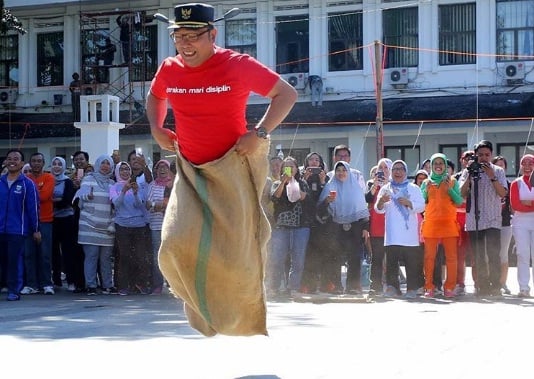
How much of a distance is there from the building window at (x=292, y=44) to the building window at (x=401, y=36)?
2789 millimetres

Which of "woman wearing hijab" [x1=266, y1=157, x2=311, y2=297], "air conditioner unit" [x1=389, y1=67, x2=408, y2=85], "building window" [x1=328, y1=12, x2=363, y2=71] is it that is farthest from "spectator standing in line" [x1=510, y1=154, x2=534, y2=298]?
"building window" [x1=328, y1=12, x2=363, y2=71]

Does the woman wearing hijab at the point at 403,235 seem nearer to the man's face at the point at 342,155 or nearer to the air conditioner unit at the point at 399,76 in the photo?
the man's face at the point at 342,155

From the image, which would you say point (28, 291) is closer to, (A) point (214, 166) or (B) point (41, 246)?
(B) point (41, 246)

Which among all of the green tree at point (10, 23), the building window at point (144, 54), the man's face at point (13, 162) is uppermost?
the green tree at point (10, 23)

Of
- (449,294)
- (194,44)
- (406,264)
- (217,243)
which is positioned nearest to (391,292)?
(406,264)

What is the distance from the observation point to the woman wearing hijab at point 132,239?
15.1 meters

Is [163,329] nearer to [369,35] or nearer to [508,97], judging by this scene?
[508,97]

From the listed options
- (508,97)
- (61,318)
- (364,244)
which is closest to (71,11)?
(508,97)

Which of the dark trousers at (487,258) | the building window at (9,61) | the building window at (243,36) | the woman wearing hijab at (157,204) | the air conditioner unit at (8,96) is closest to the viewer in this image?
the dark trousers at (487,258)

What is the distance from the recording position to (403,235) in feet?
47.1

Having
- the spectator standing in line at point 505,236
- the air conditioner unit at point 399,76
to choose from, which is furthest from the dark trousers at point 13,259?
the air conditioner unit at point 399,76

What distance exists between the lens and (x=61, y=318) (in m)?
10.9

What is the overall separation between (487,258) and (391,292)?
1.47m

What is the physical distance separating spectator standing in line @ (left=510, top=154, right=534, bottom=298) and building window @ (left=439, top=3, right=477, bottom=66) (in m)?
17.7
